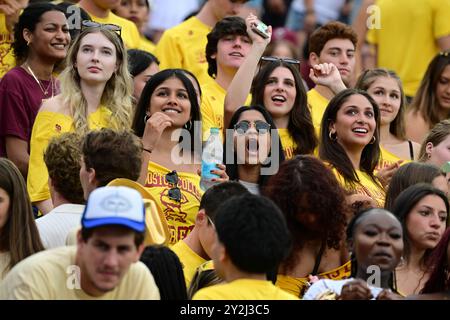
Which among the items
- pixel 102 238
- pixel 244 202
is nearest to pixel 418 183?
pixel 244 202

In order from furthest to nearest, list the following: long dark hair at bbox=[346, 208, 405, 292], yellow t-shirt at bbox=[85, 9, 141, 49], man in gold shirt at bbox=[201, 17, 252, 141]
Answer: yellow t-shirt at bbox=[85, 9, 141, 49], man in gold shirt at bbox=[201, 17, 252, 141], long dark hair at bbox=[346, 208, 405, 292]

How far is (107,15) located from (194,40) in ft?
2.46

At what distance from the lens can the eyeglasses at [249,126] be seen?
27.6 ft

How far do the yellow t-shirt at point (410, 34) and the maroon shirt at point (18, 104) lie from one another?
3842 millimetres

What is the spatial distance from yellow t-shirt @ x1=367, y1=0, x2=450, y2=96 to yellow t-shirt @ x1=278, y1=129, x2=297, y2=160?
9.20 feet

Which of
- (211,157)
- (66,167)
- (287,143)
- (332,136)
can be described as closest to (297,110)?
(287,143)

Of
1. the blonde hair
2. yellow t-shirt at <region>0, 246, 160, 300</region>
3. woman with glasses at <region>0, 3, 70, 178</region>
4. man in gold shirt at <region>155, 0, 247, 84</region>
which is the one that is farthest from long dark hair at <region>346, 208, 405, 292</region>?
man in gold shirt at <region>155, 0, 247, 84</region>

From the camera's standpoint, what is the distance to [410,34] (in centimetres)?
1175

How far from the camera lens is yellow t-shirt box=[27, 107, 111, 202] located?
836 centimetres

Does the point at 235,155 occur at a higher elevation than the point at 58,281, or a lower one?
higher

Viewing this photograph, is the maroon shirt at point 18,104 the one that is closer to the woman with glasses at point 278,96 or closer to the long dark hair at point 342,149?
the woman with glasses at point 278,96

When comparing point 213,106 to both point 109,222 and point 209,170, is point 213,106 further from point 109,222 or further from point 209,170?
point 109,222

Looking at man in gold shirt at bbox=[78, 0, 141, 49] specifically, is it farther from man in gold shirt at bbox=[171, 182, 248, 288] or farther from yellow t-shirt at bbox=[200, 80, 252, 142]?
man in gold shirt at bbox=[171, 182, 248, 288]

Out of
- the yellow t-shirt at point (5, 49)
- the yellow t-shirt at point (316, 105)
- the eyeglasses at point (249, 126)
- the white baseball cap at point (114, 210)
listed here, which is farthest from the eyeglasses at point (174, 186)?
the white baseball cap at point (114, 210)
